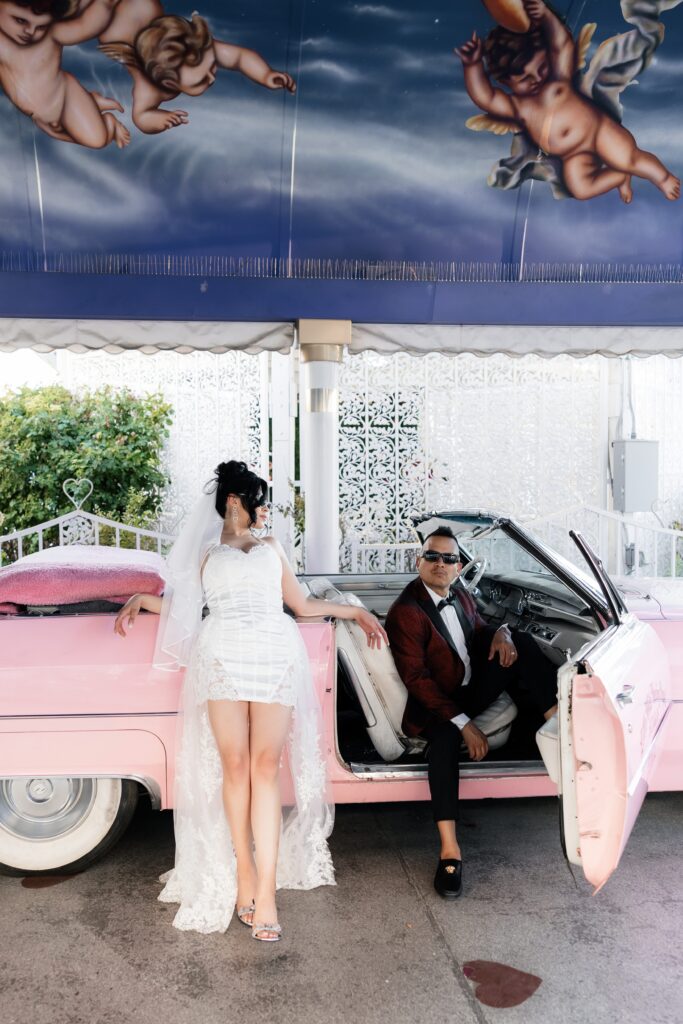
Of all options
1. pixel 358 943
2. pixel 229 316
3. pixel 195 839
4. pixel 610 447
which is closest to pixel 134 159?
pixel 229 316

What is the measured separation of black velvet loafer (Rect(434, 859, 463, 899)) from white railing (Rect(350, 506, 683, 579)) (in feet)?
16.2

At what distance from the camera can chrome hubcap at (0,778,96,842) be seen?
3805 millimetres

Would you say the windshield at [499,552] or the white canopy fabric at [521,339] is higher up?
the white canopy fabric at [521,339]

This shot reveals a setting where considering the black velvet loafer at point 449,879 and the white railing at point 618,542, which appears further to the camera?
the white railing at point 618,542

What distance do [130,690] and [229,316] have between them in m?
2.93

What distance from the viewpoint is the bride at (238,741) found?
11.7 feet

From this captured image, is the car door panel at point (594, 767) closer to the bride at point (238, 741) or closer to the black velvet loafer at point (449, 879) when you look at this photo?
the black velvet loafer at point (449, 879)

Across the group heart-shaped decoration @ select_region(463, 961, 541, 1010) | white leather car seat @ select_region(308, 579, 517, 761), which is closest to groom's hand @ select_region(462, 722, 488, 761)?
white leather car seat @ select_region(308, 579, 517, 761)

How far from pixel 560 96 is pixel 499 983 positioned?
492 centimetres

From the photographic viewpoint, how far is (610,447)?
9750 mm

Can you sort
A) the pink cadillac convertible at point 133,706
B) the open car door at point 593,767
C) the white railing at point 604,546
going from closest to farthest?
the open car door at point 593,767, the pink cadillac convertible at point 133,706, the white railing at point 604,546

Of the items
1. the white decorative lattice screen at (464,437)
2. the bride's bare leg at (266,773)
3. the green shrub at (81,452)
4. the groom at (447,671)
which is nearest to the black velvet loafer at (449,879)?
the groom at (447,671)

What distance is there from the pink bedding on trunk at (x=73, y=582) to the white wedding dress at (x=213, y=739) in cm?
29

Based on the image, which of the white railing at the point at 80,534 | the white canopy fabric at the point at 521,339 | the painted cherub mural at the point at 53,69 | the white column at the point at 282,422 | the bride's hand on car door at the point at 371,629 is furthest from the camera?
the white column at the point at 282,422
